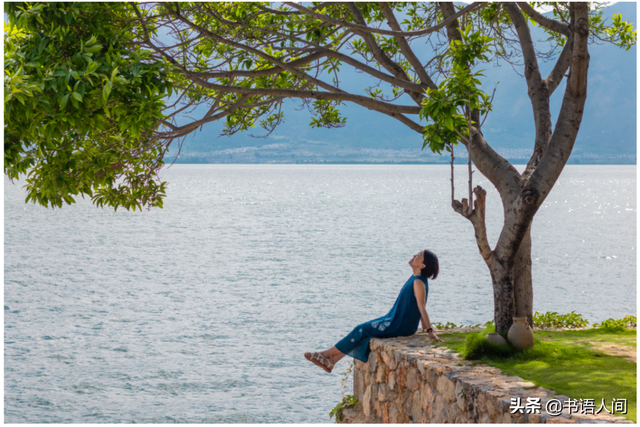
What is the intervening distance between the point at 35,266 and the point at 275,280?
16558 mm

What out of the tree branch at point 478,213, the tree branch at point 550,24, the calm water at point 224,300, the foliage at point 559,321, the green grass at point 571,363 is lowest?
the calm water at point 224,300

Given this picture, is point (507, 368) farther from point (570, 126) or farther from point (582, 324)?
point (582, 324)

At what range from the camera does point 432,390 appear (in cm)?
682

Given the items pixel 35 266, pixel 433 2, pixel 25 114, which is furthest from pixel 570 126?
pixel 35 266

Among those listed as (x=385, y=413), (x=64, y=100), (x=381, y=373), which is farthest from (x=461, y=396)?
(x=64, y=100)

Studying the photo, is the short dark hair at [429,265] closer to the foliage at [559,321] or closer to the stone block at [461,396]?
the stone block at [461,396]

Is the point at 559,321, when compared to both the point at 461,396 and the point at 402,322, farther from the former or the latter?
the point at 461,396

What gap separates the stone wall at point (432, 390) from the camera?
5586 millimetres

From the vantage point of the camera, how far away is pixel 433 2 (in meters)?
10.6

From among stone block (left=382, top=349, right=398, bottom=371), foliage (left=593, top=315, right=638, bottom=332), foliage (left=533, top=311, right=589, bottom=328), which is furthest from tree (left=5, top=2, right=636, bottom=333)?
foliage (left=533, top=311, right=589, bottom=328)

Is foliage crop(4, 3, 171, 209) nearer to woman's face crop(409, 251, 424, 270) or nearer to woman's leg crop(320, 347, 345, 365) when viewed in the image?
woman's face crop(409, 251, 424, 270)

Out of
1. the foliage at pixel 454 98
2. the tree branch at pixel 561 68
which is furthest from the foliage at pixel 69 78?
the tree branch at pixel 561 68

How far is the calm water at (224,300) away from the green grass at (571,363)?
8.52m

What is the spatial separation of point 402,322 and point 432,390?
139 centimetres
